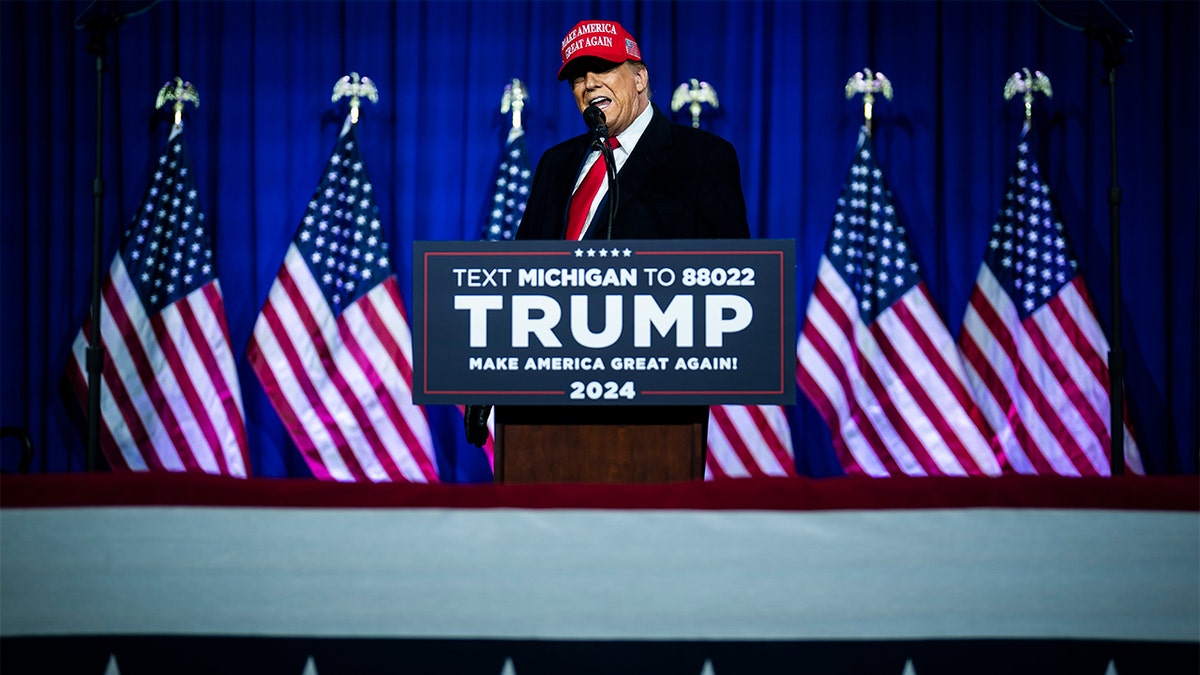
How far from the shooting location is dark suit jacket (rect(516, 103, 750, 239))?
1697 mm

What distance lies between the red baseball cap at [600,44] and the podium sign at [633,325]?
766mm

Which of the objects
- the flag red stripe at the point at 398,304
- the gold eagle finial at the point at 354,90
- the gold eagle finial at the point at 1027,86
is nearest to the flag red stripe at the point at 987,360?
the gold eagle finial at the point at 1027,86

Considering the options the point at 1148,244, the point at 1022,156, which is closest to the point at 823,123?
the point at 1022,156

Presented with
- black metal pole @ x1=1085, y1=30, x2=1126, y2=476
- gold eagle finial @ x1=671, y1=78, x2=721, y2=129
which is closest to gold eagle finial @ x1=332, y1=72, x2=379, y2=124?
gold eagle finial @ x1=671, y1=78, x2=721, y2=129

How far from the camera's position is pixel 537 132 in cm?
369

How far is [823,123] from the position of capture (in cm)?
370

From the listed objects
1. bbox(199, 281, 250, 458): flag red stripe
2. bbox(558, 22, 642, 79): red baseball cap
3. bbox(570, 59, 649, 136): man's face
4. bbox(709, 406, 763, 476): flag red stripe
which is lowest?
bbox(709, 406, 763, 476): flag red stripe

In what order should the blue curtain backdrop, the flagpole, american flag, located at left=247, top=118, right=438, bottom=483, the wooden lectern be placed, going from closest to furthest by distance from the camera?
1. the wooden lectern
2. the flagpole
3. american flag, located at left=247, top=118, right=438, bottom=483
4. the blue curtain backdrop

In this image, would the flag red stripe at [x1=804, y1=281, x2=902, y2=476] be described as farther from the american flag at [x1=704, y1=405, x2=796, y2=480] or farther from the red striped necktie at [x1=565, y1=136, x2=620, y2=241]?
the red striped necktie at [x1=565, y1=136, x2=620, y2=241]

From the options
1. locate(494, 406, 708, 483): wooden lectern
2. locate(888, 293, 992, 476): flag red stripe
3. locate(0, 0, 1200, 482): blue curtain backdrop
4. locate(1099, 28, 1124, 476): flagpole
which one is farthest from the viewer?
locate(0, 0, 1200, 482): blue curtain backdrop

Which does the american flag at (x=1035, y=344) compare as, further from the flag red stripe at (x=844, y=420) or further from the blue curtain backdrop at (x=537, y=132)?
the flag red stripe at (x=844, y=420)

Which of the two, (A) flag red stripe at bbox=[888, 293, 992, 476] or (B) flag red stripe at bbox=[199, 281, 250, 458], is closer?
(A) flag red stripe at bbox=[888, 293, 992, 476]

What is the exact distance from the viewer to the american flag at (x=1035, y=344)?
336 cm

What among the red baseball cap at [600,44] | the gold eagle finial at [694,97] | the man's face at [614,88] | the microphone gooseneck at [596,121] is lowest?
the microphone gooseneck at [596,121]
